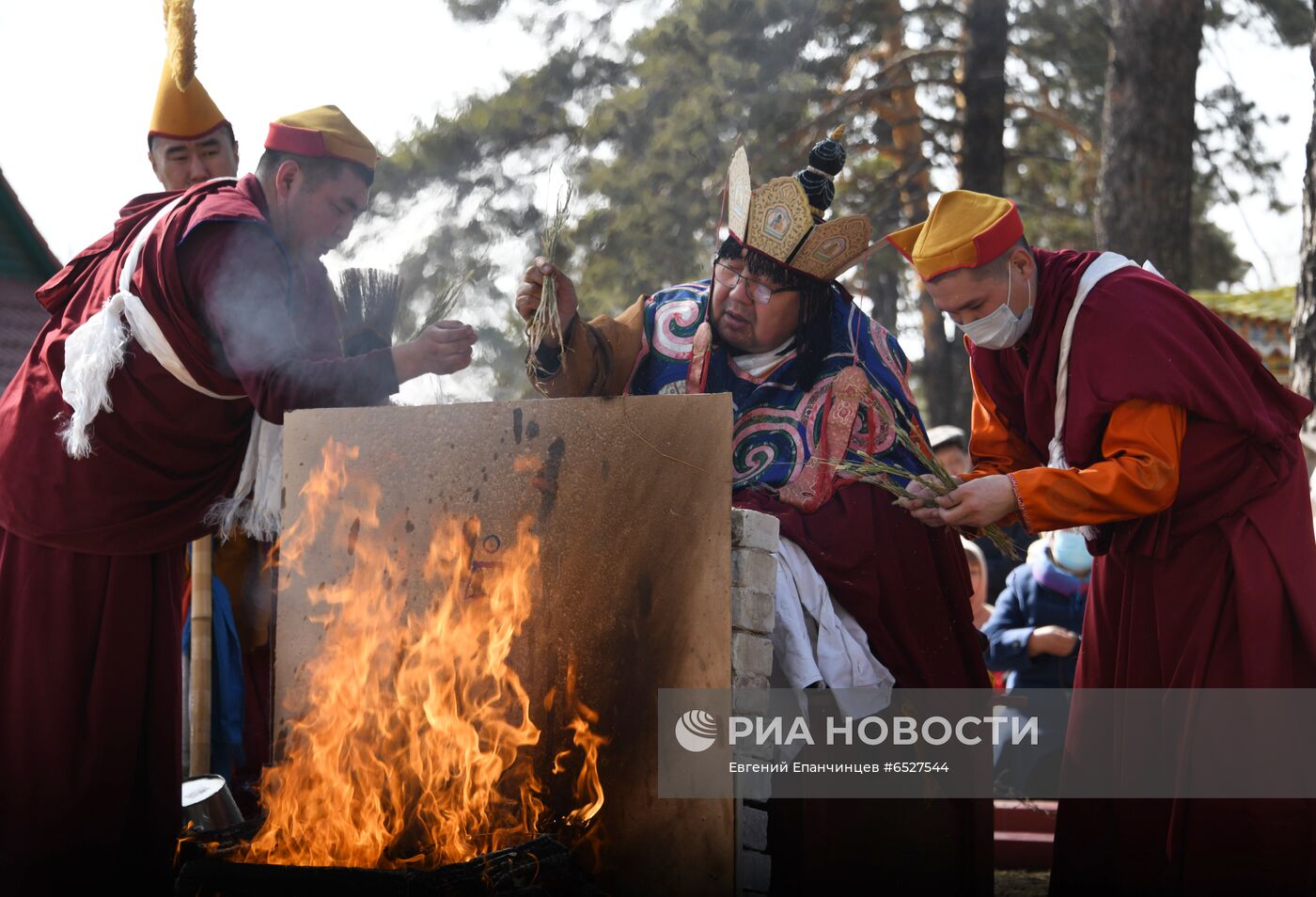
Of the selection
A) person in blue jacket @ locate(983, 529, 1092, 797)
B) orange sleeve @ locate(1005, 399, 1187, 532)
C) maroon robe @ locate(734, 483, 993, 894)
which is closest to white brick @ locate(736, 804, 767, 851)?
maroon robe @ locate(734, 483, 993, 894)

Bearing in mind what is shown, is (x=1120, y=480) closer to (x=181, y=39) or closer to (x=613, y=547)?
(x=613, y=547)

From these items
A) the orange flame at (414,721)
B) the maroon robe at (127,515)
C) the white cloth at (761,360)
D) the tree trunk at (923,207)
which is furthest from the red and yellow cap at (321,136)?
the tree trunk at (923,207)

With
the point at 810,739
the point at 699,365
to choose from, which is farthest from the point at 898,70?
the point at 810,739

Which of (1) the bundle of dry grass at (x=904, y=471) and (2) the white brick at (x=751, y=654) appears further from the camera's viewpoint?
(1) the bundle of dry grass at (x=904, y=471)

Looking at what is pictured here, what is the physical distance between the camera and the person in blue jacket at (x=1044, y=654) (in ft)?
19.9

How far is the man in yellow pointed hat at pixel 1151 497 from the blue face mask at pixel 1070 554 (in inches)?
84.5

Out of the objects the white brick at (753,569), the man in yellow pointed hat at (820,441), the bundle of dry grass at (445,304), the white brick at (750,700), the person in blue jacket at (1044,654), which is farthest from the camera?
the person in blue jacket at (1044,654)

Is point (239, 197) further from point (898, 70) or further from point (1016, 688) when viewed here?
point (898, 70)

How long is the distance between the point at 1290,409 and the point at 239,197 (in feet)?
10.7

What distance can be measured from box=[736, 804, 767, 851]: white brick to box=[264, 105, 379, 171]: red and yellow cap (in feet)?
8.01

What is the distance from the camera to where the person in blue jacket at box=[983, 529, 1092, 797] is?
6.07m

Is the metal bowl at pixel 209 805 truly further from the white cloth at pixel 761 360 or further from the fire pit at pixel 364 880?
the white cloth at pixel 761 360

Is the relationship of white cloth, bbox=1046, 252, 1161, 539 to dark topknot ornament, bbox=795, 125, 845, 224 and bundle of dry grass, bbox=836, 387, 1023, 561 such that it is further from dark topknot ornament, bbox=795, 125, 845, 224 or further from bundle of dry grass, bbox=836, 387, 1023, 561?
dark topknot ornament, bbox=795, 125, 845, 224

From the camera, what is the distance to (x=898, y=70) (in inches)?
471
